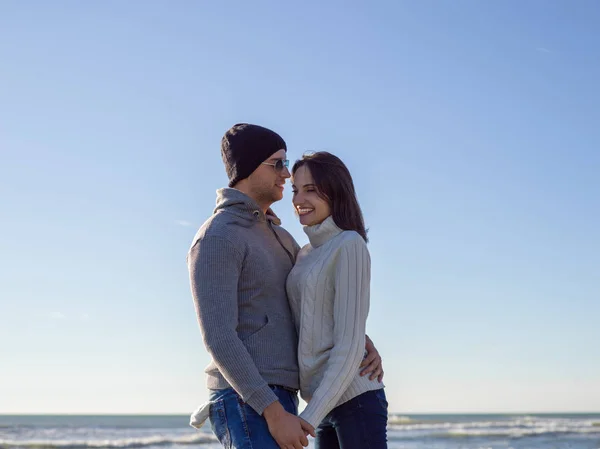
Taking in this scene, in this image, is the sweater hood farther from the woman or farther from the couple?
the woman

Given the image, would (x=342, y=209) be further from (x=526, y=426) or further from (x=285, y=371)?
(x=526, y=426)

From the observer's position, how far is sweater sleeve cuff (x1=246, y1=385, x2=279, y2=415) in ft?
9.86

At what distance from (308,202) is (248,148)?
0.38 m

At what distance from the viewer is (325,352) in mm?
3264

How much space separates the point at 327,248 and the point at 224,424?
0.87 meters

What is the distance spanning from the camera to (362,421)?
3230 mm

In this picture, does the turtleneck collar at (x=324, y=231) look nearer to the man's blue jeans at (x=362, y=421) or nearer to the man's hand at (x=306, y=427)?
the man's blue jeans at (x=362, y=421)

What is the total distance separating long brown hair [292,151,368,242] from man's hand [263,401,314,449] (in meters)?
0.90

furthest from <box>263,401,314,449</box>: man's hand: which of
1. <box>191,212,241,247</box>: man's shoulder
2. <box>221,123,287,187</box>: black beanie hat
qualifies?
<box>221,123,287,187</box>: black beanie hat

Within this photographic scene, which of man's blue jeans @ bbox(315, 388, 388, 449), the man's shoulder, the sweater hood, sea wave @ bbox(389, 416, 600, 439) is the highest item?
the sweater hood

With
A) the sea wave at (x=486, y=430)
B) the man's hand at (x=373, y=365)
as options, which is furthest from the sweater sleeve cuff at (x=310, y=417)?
the sea wave at (x=486, y=430)

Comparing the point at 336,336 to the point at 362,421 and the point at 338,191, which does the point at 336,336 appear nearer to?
the point at 362,421

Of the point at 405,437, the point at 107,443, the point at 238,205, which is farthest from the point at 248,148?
the point at 405,437

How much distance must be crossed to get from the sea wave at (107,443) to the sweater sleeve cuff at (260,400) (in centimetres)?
1497
